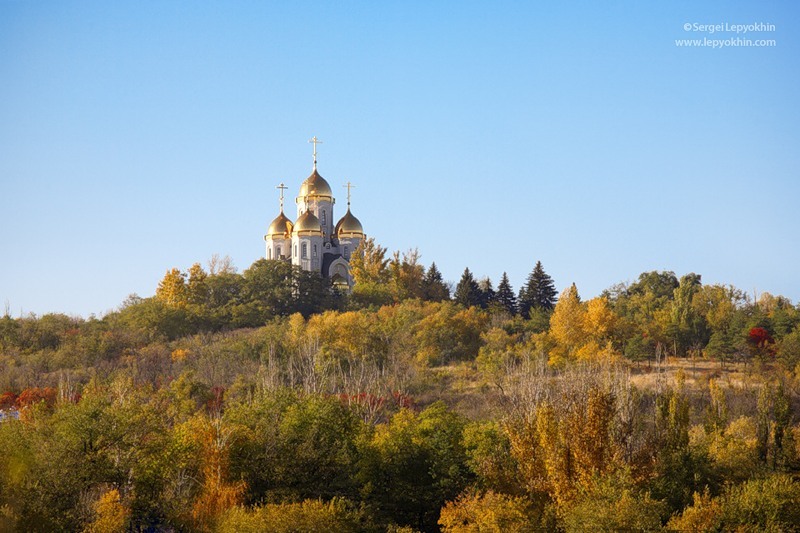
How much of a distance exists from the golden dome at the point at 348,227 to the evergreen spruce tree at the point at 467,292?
9533mm

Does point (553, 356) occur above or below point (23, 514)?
above

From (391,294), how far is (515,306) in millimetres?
9416

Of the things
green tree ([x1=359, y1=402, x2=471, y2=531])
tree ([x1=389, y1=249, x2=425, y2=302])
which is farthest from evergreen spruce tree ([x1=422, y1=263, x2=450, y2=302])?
green tree ([x1=359, y1=402, x2=471, y2=531])

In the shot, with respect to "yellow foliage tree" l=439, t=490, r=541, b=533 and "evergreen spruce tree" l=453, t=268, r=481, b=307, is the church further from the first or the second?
"yellow foliage tree" l=439, t=490, r=541, b=533

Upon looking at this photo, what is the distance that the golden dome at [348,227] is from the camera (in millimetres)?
76000

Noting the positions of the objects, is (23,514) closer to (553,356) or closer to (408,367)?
(408,367)

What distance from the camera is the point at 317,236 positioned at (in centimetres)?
7381

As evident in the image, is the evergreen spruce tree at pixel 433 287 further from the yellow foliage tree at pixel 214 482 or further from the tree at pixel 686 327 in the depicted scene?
the yellow foliage tree at pixel 214 482

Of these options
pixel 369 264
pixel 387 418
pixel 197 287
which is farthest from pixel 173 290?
pixel 387 418

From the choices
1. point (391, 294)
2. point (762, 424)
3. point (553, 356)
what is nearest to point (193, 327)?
point (391, 294)

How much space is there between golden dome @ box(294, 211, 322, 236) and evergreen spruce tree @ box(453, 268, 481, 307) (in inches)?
434

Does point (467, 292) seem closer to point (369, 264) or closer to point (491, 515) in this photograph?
point (369, 264)

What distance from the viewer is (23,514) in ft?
85.2

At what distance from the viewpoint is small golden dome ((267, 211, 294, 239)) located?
76000mm
